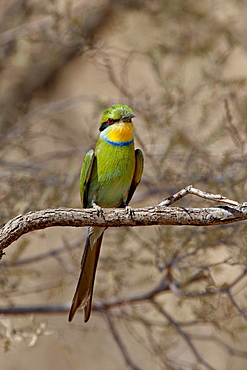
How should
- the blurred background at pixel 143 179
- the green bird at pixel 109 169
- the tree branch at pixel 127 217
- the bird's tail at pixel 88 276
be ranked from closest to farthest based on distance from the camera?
the tree branch at pixel 127 217 → the bird's tail at pixel 88 276 → the green bird at pixel 109 169 → the blurred background at pixel 143 179

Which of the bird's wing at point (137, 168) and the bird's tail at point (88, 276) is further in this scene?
the bird's wing at point (137, 168)

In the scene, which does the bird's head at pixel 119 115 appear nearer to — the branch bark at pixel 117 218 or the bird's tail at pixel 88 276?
the bird's tail at pixel 88 276

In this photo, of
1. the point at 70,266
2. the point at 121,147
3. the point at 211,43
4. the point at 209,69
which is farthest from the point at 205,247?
the point at 211,43

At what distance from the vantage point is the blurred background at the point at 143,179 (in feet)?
10.2

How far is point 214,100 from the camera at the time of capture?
375cm

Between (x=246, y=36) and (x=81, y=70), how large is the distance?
224cm

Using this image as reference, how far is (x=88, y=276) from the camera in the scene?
107 inches

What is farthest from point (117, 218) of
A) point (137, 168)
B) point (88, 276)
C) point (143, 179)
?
point (143, 179)

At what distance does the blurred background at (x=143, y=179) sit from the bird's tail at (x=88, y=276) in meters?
0.26

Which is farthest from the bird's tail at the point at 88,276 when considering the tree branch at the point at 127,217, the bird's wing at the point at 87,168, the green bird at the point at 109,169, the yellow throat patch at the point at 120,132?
the tree branch at the point at 127,217

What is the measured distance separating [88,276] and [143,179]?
47.8 inches

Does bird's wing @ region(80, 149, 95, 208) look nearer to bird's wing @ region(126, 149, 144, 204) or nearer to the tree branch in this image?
bird's wing @ region(126, 149, 144, 204)

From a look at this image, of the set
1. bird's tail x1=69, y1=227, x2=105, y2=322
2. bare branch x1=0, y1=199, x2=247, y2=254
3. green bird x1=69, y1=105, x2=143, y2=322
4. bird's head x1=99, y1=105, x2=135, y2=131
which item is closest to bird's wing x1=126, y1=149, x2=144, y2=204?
green bird x1=69, y1=105, x2=143, y2=322

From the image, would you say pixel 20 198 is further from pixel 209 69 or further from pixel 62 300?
pixel 62 300
